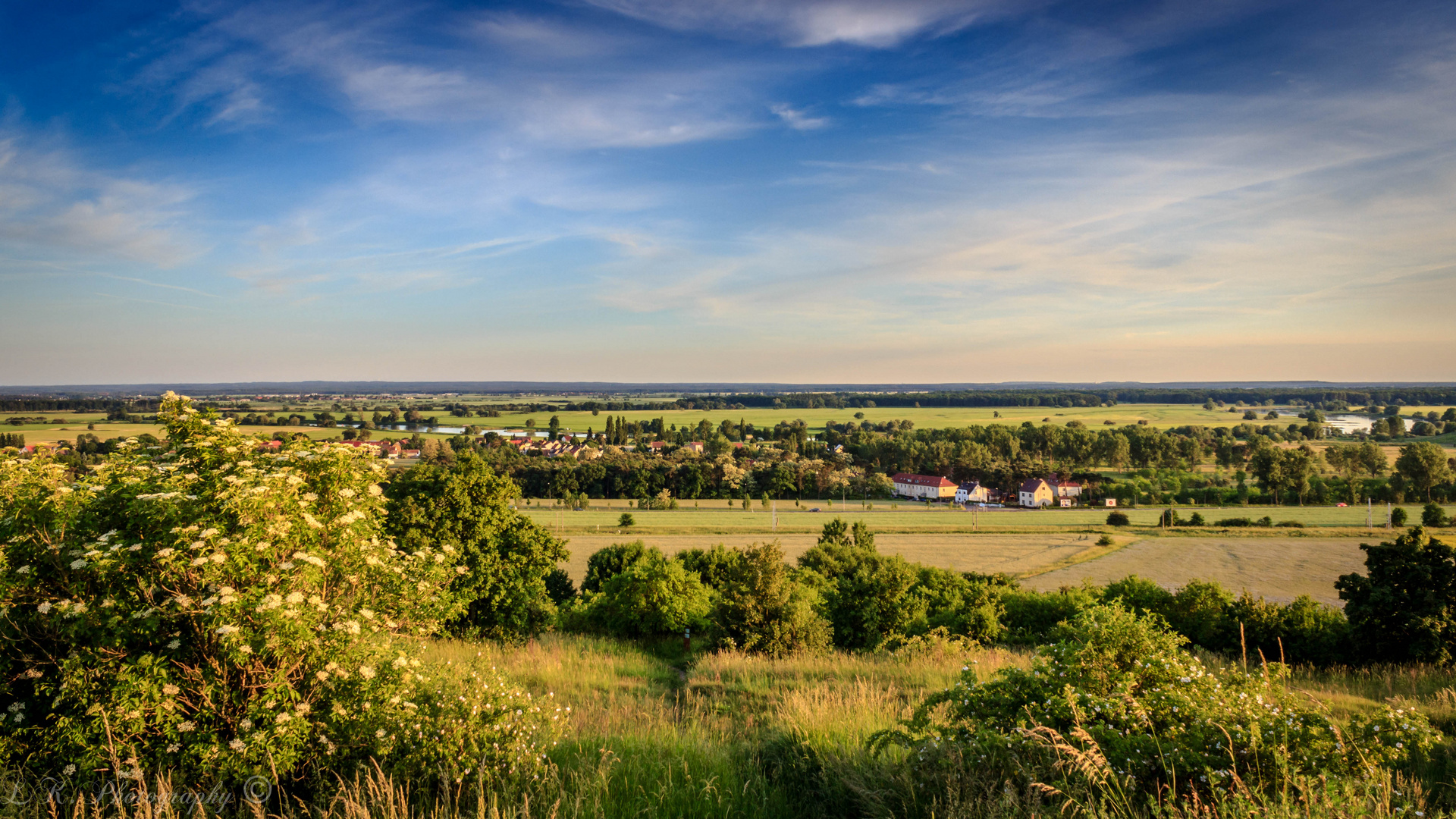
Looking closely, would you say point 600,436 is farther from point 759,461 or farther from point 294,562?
point 294,562

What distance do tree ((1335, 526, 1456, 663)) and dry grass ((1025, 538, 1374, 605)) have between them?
2587 cm

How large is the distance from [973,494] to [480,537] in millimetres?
98766

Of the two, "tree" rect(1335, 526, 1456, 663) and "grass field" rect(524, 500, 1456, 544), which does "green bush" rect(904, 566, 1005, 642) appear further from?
"grass field" rect(524, 500, 1456, 544)

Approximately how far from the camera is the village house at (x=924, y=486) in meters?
106

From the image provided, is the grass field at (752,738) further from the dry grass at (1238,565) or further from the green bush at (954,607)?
the dry grass at (1238,565)

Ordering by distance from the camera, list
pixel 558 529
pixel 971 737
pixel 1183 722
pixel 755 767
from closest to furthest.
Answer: pixel 1183 722 < pixel 971 737 < pixel 755 767 < pixel 558 529

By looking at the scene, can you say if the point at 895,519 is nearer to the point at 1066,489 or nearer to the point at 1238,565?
the point at 1238,565

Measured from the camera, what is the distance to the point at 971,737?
4.47 meters

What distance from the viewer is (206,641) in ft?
17.1

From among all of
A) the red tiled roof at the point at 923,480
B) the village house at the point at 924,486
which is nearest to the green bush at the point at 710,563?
the village house at the point at 924,486

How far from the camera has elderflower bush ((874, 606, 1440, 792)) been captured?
3.89m

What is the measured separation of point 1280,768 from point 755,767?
10.9 ft

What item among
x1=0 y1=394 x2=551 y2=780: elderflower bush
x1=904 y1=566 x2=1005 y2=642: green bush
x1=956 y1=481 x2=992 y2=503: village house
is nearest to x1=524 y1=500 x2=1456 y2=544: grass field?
x1=956 y1=481 x2=992 y2=503: village house

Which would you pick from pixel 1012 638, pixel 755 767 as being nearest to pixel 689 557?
pixel 1012 638
